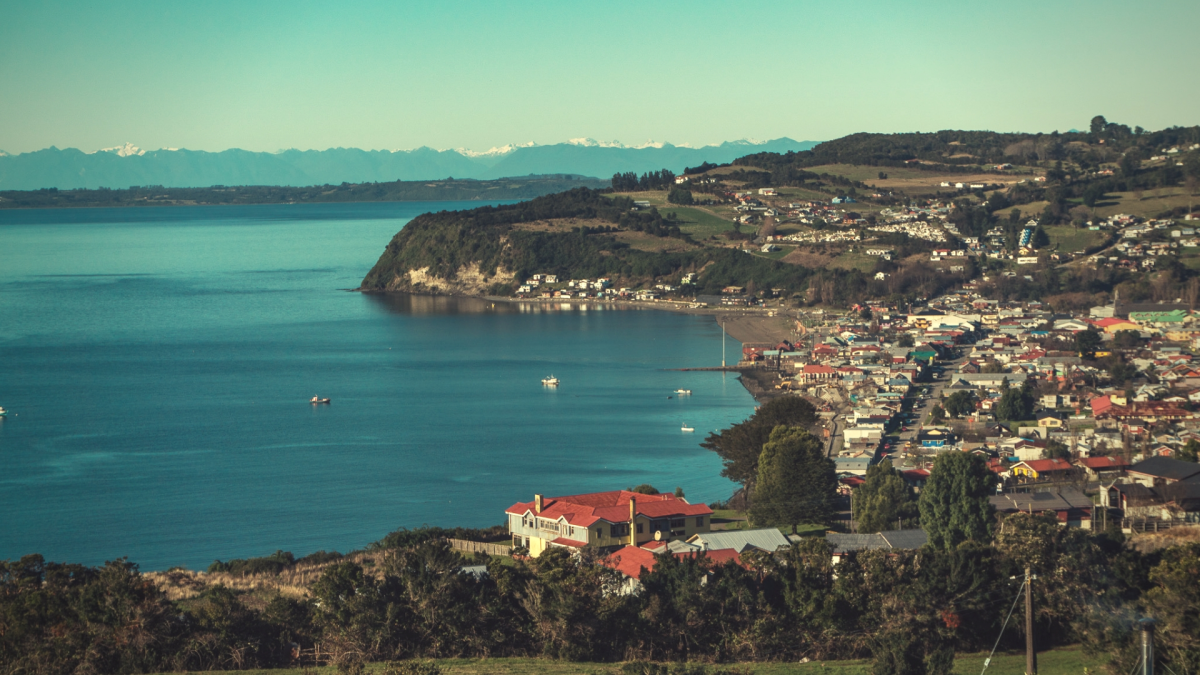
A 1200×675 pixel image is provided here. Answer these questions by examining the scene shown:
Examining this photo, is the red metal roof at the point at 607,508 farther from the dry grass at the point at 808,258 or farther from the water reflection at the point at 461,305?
the dry grass at the point at 808,258

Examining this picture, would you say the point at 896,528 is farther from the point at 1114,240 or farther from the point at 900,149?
the point at 900,149

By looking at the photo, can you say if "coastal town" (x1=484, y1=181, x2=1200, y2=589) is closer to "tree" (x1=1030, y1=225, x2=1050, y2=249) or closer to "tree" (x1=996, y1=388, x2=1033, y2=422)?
"tree" (x1=996, y1=388, x2=1033, y2=422)

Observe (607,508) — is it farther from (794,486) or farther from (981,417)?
(981,417)

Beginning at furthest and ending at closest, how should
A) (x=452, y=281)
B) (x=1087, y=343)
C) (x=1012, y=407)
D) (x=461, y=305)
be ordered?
(x=452, y=281)
(x=461, y=305)
(x=1087, y=343)
(x=1012, y=407)

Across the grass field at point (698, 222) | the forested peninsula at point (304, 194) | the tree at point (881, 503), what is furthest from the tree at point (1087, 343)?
the forested peninsula at point (304, 194)

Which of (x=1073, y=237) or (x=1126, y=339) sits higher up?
(x=1073, y=237)

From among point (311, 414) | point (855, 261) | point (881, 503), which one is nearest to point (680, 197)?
point (855, 261)

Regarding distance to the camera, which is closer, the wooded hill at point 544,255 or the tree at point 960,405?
the tree at point 960,405

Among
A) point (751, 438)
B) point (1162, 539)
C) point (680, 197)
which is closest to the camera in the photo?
point (1162, 539)
